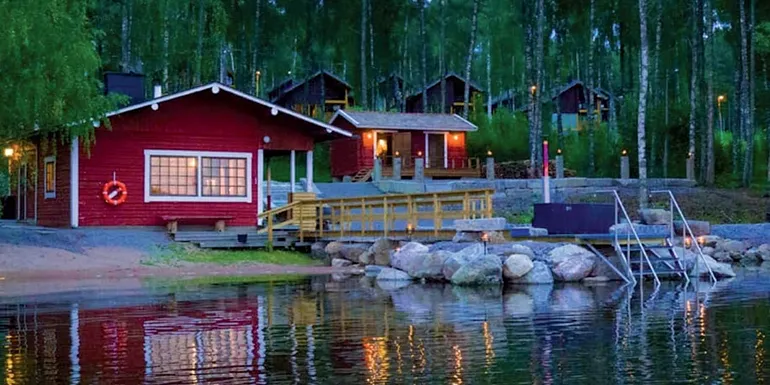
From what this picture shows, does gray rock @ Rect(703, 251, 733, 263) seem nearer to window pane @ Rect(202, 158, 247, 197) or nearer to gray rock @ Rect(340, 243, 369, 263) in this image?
gray rock @ Rect(340, 243, 369, 263)

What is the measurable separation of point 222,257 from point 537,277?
9.20 metres

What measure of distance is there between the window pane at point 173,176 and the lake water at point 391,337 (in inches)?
421

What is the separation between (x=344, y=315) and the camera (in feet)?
43.9

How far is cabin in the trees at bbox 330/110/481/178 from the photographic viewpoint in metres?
48.0

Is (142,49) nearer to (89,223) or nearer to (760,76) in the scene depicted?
(89,223)

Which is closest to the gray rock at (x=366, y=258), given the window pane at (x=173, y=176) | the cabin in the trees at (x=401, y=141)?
the window pane at (x=173, y=176)

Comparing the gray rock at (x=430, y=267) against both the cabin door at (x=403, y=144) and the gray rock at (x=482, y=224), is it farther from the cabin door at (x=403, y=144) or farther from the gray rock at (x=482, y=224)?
the cabin door at (x=403, y=144)

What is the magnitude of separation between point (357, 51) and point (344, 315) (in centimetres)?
4286

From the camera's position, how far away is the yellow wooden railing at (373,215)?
70.4ft

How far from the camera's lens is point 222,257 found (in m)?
25.0

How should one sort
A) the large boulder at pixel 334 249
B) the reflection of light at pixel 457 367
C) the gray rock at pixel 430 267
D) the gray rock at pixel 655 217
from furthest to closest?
1. the large boulder at pixel 334 249
2. the gray rock at pixel 655 217
3. the gray rock at pixel 430 267
4. the reflection of light at pixel 457 367

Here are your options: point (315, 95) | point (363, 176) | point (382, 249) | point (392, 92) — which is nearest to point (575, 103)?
point (392, 92)

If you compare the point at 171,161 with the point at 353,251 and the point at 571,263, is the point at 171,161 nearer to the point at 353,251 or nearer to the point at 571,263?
the point at 353,251

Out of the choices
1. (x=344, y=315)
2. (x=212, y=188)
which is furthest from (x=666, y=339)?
(x=212, y=188)
